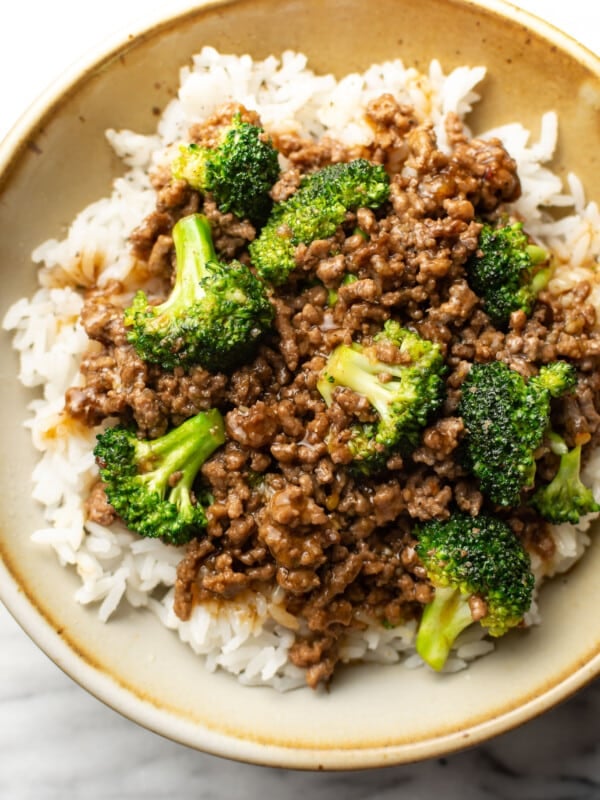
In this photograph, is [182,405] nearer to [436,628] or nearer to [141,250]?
[141,250]

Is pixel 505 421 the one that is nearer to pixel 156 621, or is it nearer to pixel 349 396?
pixel 349 396

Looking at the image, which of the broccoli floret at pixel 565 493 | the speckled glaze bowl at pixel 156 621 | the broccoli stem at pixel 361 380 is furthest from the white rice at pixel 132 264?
the broccoli stem at pixel 361 380

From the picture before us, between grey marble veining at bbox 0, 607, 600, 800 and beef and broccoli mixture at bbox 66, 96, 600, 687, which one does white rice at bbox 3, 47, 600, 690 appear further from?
grey marble veining at bbox 0, 607, 600, 800

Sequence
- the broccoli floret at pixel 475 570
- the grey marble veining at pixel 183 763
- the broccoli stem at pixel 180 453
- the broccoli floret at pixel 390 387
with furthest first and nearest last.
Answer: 1. the grey marble veining at pixel 183 763
2. the broccoli stem at pixel 180 453
3. the broccoli floret at pixel 475 570
4. the broccoli floret at pixel 390 387

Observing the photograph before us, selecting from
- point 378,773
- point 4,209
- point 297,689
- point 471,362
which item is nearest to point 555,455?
point 471,362

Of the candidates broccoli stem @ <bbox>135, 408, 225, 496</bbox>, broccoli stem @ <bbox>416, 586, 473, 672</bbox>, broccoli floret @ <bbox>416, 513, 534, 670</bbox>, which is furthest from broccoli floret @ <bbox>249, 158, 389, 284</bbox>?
broccoli stem @ <bbox>416, 586, 473, 672</bbox>

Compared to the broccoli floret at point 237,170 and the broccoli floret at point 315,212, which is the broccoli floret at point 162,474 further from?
the broccoli floret at point 237,170

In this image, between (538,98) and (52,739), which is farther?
(52,739)
